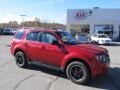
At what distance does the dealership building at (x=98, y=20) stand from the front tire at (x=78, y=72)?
3266 centimetres

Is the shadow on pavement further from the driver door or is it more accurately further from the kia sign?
the kia sign

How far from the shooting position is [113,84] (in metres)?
8.60

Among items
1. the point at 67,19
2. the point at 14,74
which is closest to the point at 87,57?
the point at 14,74

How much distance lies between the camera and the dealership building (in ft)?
134

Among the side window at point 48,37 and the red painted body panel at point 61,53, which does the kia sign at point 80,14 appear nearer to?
the red painted body panel at point 61,53

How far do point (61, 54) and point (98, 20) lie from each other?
108 ft


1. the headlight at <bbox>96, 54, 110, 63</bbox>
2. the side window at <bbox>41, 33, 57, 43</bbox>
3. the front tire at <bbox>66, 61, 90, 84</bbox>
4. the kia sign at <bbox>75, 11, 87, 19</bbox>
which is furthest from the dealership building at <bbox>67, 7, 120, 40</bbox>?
the front tire at <bbox>66, 61, 90, 84</bbox>

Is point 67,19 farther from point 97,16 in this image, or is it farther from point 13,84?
point 13,84

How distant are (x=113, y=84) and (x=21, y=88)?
313 centimetres

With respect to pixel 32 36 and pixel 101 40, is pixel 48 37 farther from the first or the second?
pixel 101 40

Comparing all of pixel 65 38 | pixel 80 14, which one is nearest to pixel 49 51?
pixel 65 38

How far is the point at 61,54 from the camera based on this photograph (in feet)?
29.9

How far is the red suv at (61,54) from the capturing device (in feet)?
27.8

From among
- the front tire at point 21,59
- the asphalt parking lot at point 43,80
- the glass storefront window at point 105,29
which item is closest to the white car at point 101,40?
the glass storefront window at point 105,29
